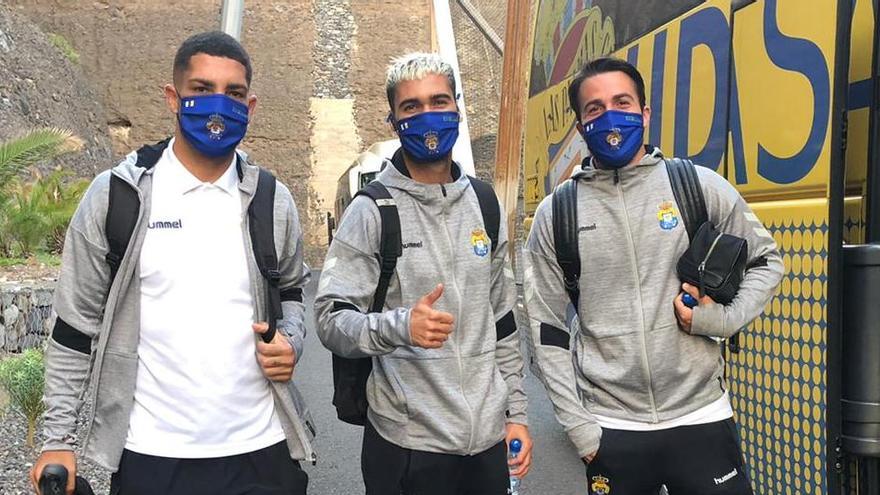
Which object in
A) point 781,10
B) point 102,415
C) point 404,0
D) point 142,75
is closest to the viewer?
point 102,415

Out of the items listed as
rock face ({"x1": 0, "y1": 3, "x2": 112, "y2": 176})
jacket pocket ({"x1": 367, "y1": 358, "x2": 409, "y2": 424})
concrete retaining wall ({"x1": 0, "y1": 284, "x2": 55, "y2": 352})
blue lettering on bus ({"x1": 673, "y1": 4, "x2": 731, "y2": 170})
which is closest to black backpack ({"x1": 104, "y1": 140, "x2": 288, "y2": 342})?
jacket pocket ({"x1": 367, "y1": 358, "x2": 409, "y2": 424})

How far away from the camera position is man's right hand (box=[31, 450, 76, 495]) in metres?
2.33

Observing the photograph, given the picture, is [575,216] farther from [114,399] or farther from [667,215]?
[114,399]

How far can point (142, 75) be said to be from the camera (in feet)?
114

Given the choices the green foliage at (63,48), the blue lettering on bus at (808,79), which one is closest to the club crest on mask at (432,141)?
the blue lettering on bus at (808,79)

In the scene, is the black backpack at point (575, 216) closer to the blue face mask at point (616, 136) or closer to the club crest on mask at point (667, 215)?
the club crest on mask at point (667, 215)

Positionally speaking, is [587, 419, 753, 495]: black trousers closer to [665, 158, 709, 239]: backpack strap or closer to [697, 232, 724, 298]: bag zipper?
[697, 232, 724, 298]: bag zipper

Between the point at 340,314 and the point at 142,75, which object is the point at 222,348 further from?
the point at 142,75

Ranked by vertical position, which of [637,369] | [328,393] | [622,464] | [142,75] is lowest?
[328,393]

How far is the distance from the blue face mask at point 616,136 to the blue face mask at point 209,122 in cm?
108

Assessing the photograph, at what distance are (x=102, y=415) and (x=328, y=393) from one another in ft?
18.3

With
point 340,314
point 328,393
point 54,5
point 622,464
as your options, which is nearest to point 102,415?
point 340,314

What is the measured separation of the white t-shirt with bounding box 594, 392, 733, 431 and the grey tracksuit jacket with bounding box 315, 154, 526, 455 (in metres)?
0.27

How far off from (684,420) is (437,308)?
2.58 ft
